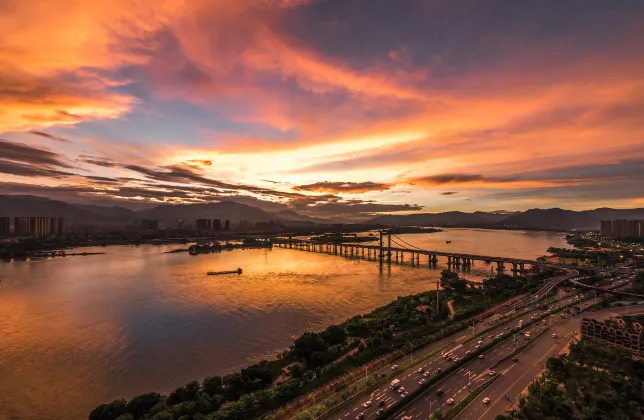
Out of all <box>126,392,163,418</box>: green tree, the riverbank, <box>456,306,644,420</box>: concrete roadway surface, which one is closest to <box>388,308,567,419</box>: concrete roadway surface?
<box>456,306,644,420</box>: concrete roadway surface

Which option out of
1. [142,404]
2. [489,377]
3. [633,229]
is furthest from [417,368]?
[633,229]

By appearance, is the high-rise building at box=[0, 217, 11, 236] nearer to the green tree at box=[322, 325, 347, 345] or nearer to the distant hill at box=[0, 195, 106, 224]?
the green tree at box=[322, 325, 347, 345]

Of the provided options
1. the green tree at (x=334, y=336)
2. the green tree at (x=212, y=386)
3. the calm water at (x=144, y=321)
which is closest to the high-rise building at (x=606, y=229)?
the calm water at (x=144, y=321)

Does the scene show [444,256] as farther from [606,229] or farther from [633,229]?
[606,229]

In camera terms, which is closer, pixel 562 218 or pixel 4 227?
pixel 4 227

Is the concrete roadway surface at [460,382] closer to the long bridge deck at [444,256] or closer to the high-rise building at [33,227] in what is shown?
the long bridge deck at [444,256]
